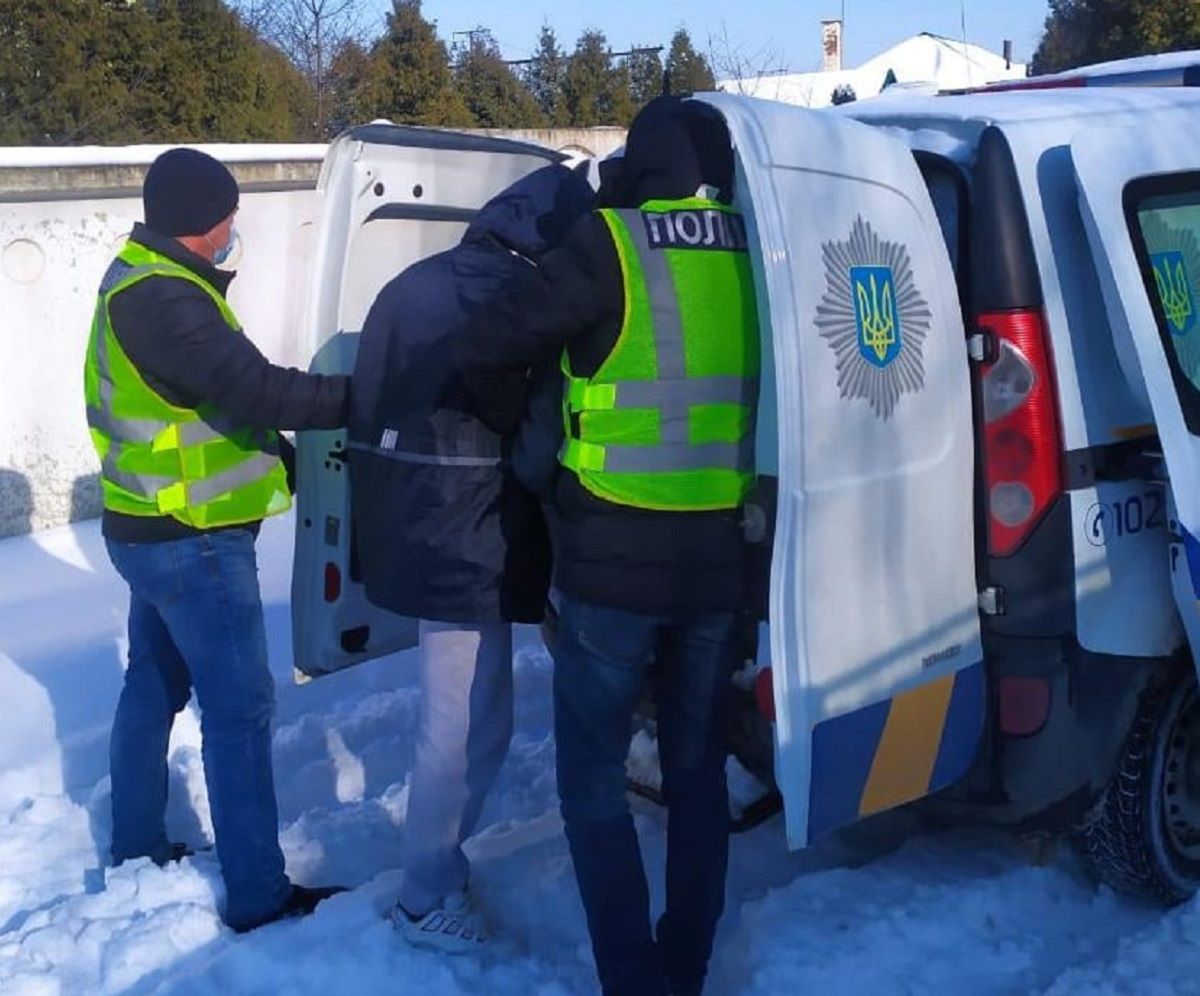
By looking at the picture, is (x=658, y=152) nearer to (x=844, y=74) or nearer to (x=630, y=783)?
(x=630, y=783)

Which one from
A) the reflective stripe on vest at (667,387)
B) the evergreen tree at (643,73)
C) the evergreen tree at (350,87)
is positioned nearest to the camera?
the reflective stripe on vest at (667,387)

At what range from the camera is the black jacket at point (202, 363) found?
10.6ft

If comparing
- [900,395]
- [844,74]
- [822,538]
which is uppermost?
[844,74]

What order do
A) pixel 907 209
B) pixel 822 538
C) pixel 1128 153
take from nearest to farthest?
pixel 822 538
pixel 907 209
pixel 1128 153

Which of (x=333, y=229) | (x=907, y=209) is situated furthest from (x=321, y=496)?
(x=907, y=209)

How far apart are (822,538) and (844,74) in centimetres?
2100

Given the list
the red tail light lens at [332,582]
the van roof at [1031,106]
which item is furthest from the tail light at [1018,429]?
the red tail light lens at [332,582]

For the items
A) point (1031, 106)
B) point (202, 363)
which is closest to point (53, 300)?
point (202, 363)

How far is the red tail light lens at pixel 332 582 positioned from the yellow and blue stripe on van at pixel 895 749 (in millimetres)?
1478

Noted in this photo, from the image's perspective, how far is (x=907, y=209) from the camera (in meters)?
3.03

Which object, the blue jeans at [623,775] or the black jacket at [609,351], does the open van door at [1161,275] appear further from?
the blue jeans at [623,775]

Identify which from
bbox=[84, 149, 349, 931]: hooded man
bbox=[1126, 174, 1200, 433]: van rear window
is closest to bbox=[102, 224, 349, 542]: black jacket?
bbox=[84, 149, 349, 931]: hooded man

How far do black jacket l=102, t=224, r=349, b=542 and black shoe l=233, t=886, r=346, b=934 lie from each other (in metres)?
1.16

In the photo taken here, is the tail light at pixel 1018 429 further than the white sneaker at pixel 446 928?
No
